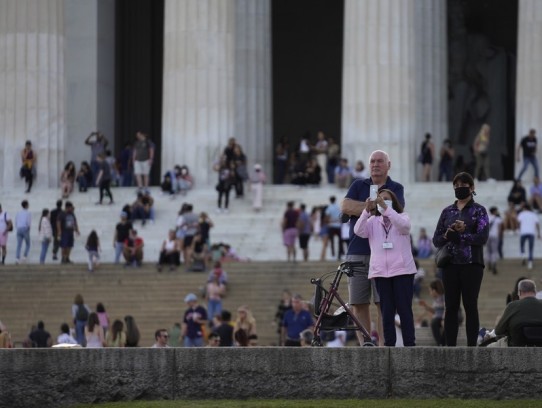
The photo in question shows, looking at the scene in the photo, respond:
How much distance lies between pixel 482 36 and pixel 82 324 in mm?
36498

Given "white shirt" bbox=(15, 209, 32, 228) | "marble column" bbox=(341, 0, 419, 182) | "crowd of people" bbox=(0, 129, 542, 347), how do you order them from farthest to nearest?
1. "marble column" bbox=(341, 0, 419, 182)
2. "white shirt" bbox=(15, 209, 32, 228)
3. "crowd of people" bbox=(0, 129, 542, 347)

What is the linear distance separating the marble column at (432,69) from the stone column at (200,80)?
19.2 feet

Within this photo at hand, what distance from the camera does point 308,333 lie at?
33.8 metres

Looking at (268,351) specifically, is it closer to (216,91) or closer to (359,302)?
(359,302)

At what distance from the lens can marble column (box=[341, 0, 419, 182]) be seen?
194 feet

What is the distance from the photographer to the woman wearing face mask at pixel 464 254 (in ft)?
78.6

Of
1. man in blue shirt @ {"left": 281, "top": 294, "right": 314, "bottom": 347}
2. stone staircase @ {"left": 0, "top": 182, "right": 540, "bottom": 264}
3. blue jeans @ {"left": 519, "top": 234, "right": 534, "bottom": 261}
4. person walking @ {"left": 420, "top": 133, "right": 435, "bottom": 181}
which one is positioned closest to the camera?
man in blue shirt @ {"left": 281, "top": 294, "right": 314, "bottom": 347}

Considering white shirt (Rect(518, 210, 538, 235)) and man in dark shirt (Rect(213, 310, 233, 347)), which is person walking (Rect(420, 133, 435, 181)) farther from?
man in dark shirt (Rect(213, 310, 233, 347))

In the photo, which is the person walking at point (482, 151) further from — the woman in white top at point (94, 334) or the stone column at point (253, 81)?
the woman in white top at point (94, 334)

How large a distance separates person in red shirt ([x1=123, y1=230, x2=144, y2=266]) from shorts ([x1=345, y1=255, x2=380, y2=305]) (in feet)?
85.2

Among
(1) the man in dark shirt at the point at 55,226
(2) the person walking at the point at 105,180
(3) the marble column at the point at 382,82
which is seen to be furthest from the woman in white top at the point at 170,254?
(3) the marble column at the point at 382,82

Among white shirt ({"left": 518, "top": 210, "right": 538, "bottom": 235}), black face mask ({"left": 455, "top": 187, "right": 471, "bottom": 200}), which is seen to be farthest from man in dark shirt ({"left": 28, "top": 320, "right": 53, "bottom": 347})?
black face mask ({"left": 455, "top": 187, "right": 471, "bottom": 200})

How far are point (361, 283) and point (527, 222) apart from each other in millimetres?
26123

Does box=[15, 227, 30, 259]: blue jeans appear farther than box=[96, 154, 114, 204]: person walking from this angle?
No
